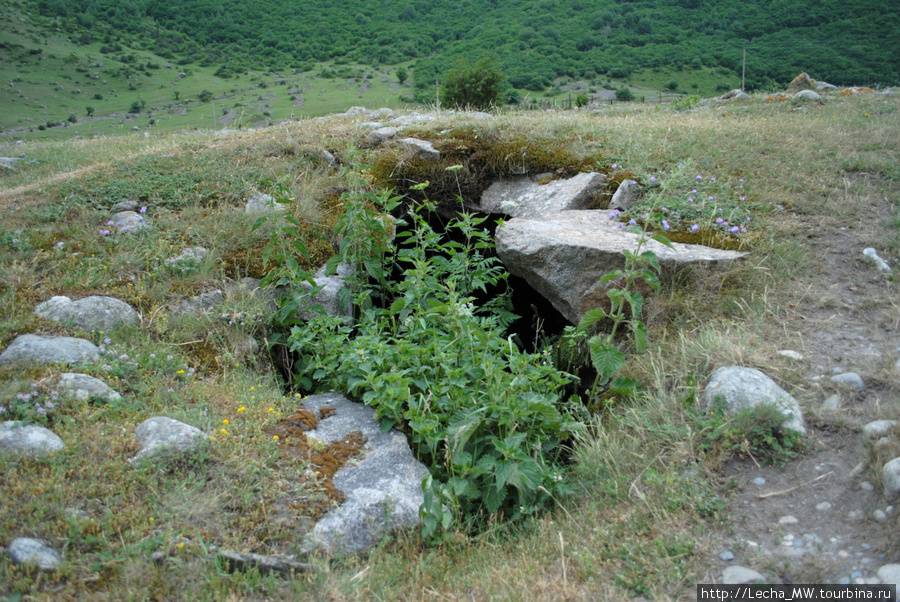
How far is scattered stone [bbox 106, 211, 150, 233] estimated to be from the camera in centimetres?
467

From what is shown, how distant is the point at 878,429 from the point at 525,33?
55356 mm

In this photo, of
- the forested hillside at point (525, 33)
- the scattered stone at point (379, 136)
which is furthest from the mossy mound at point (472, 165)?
the forested hillside at point (525, 33)

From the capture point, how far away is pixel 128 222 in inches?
187

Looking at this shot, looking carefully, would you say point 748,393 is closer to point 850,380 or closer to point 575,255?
point 850,380

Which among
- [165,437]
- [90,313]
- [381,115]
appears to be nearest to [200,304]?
[90,313]

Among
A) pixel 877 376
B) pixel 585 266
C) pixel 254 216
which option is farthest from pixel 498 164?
pixel 877 376

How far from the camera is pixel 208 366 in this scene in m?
3.64

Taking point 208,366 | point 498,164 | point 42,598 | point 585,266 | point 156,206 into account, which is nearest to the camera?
point 42,598

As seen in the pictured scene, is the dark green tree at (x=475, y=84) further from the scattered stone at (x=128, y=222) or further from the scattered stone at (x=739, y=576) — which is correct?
the scattered stone at (x=739, y=576)

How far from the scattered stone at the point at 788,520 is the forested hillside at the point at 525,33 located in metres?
37.9

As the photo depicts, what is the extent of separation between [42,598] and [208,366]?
190cm

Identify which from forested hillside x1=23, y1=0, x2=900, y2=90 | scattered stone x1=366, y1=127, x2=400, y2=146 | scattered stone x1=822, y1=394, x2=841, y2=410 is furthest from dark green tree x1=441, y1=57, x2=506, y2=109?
forested hillside x1=23, y1=0, x2=900, y2=90

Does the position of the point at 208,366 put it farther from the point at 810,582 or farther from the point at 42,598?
the point at 810,582

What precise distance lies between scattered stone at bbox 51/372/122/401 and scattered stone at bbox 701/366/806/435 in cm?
350
